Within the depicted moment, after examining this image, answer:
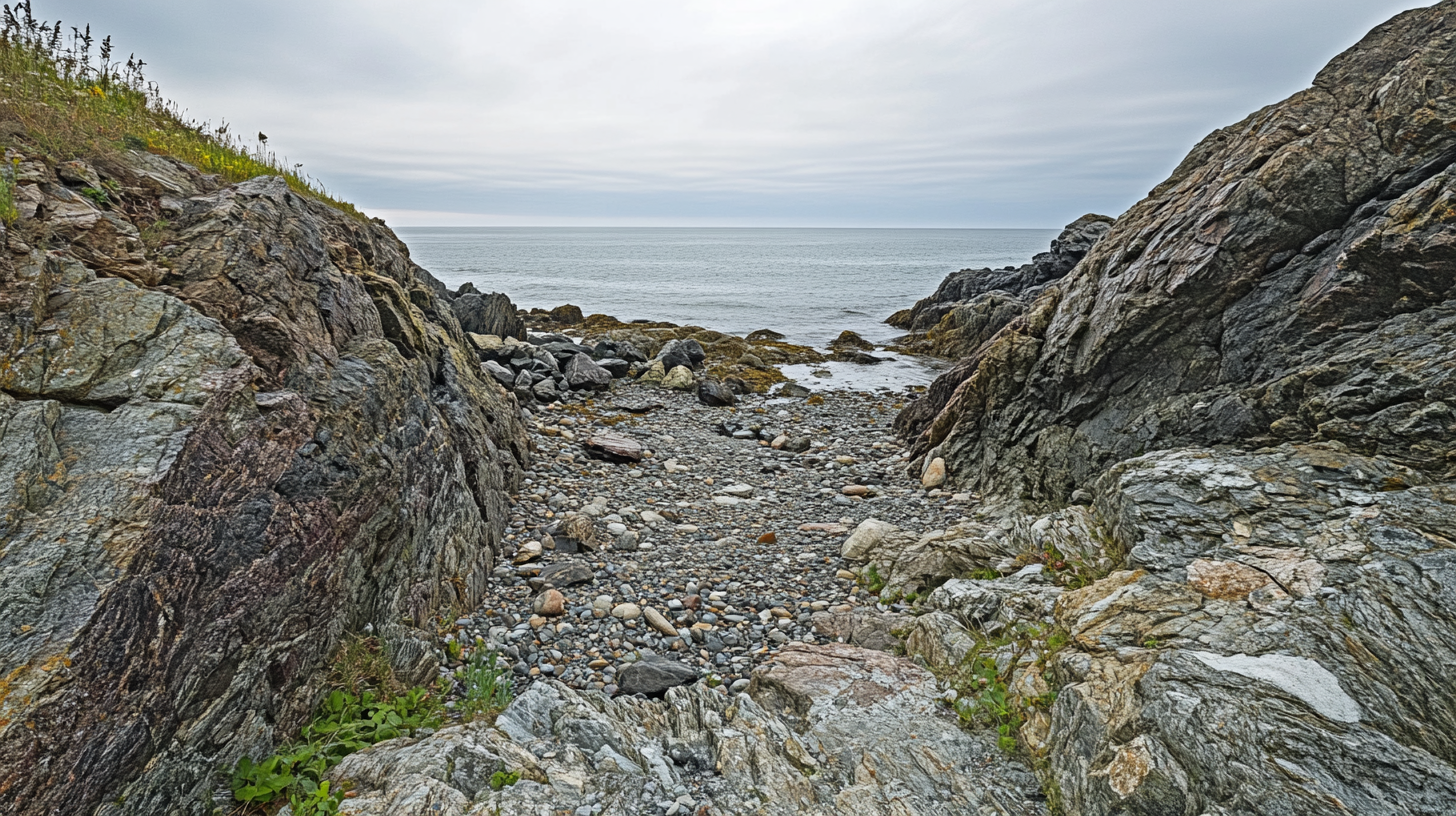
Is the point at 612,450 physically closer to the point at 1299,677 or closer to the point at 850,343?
the point at 1299,677

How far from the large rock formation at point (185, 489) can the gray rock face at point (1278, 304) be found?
928 cm

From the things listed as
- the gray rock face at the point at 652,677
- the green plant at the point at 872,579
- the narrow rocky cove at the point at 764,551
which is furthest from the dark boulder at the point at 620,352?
the gray rock face at the point at 652,677

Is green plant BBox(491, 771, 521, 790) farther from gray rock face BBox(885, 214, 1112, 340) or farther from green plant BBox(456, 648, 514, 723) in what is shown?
gray rock face BBox(885, 214, 1112, 340)

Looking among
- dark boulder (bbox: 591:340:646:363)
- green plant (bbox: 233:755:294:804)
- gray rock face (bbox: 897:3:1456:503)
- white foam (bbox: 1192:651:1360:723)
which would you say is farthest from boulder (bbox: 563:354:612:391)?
white foam (bbox: 1192:651:1360:723)

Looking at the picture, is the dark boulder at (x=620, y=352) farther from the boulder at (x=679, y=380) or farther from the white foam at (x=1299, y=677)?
→ the white foam at (x=1299, y=677)

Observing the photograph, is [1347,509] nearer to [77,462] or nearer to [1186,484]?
[1186,484]

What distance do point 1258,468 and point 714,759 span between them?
241 inches

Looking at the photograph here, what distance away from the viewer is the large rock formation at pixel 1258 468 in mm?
4145

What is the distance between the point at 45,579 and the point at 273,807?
6.49 feet

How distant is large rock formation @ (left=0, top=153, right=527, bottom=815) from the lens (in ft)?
12.3

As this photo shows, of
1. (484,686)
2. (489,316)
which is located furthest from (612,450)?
(489,316)

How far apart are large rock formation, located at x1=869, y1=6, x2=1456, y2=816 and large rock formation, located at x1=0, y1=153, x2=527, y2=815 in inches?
225

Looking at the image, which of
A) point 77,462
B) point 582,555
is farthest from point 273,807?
point 582,555

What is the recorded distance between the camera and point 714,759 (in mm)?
5215
